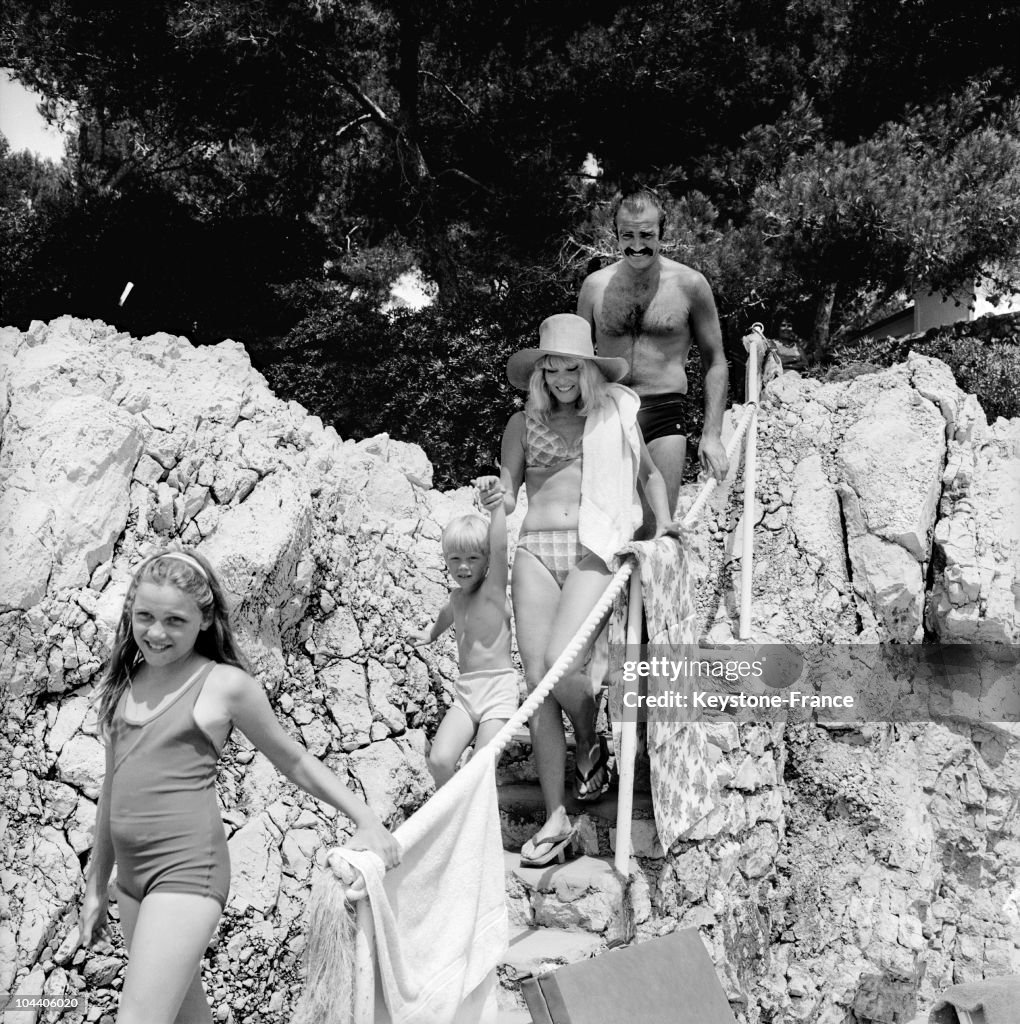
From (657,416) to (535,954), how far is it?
1986 mm

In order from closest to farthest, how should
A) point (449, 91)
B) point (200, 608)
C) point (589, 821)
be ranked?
point (200, 608), point (589, 821), point (449, 91)

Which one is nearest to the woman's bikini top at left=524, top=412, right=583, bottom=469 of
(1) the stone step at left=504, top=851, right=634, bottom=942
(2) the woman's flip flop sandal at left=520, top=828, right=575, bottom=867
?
(2) the woman's flip flop sandal at left=520, top=828, right=575, bottom=867

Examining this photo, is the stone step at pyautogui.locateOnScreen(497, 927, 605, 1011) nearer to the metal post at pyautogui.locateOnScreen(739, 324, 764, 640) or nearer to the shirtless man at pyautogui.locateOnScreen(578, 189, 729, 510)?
the shirtless man at pyautogui.locateOnScreen(578, 189, 729, 510)

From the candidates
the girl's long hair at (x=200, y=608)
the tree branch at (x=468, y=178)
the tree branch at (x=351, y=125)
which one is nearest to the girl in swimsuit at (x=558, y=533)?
the girl's long hair at (x=200, y=608)

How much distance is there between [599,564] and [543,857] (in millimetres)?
947

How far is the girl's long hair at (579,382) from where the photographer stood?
3.60m

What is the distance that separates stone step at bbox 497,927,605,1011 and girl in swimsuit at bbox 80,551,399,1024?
1.09 metres

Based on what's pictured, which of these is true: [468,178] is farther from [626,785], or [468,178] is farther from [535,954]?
[535,954]

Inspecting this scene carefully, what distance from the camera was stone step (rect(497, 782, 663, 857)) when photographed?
144 inches

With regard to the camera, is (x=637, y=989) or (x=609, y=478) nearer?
(x=637, y=989)

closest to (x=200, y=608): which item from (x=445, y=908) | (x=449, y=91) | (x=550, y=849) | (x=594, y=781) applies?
(x=445, y=908)

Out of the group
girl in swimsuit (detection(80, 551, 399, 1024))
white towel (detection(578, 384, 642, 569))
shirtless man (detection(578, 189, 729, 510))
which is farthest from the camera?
shirtless man (detection(578, 189, 729, 510))

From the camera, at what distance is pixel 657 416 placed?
4.14 meters

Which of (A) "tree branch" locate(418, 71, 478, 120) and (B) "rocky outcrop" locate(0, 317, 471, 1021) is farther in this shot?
(A) "tree branch" locate(418, 71, 478, 120)
